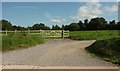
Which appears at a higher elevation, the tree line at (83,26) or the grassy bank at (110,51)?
the tree line at (83,26)

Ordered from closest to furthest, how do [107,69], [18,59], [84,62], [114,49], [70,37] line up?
[107,69]
[84,62]
[18,59]
[114,49]
[70,37]

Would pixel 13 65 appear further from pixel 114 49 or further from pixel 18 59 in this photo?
pixel 114 49

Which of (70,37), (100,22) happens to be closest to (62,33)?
(70,37)

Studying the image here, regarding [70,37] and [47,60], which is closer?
[47,60]

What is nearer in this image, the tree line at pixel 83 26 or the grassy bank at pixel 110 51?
the grassy bank at pixel 110 51

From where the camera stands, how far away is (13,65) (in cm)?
1208

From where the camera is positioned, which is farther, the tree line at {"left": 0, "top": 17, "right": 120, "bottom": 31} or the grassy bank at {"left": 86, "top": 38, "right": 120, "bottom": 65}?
the tree line at {"left": 0, "top": 17, "right": 120, "bottom": 31}

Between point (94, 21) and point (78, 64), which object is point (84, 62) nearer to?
point (78, 64)

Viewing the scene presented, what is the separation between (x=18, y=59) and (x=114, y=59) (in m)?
4.56

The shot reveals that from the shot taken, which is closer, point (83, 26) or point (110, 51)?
point (110, 51)

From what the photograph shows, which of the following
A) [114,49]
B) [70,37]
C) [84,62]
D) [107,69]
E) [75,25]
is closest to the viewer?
[107,69]

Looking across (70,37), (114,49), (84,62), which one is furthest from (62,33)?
(84,62)

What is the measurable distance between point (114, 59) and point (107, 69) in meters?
2.71

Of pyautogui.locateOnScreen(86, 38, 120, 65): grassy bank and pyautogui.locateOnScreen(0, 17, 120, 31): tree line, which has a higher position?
pyautogui.locateOnScreen(0, 17, 120, 31): tree line
